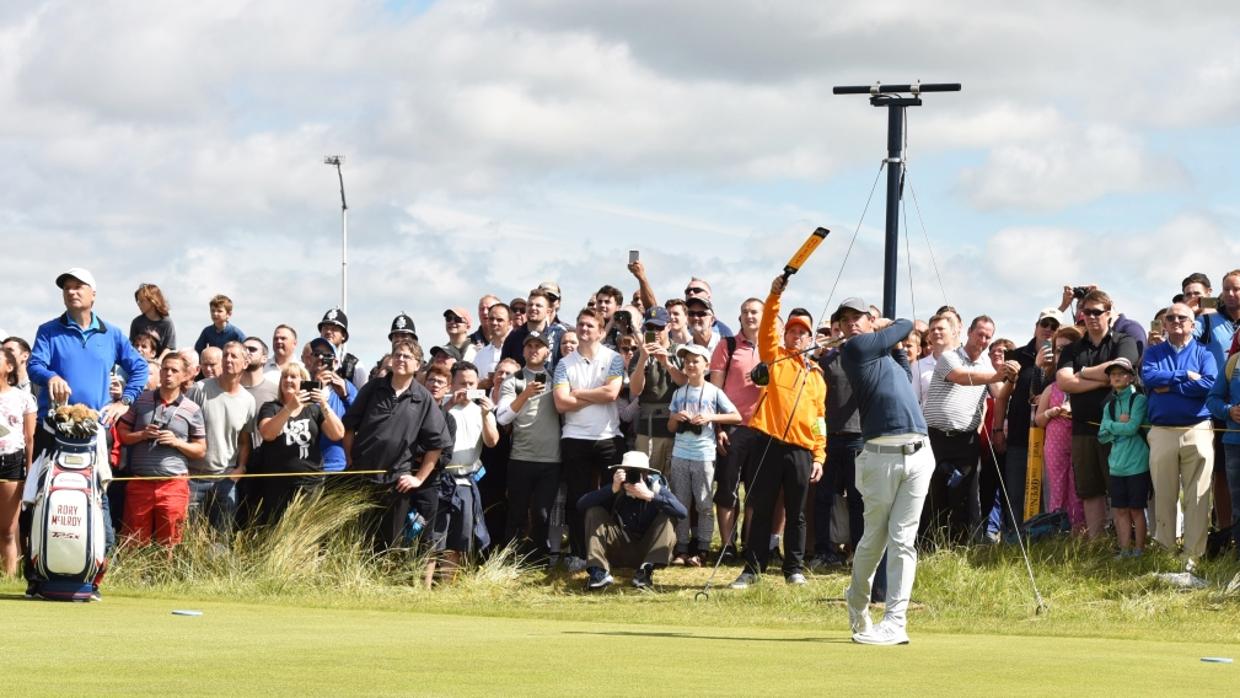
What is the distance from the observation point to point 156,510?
14.6 meters

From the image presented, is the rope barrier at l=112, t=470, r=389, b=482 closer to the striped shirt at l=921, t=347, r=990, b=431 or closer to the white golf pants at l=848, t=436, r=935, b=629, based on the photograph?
the striped shirt at l=921, t=347, r=990, b=431

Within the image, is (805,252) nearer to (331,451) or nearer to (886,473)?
(886,473)

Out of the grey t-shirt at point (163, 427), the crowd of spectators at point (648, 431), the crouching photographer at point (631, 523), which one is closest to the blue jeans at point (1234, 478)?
the crowd of spectators at point (648, 431)

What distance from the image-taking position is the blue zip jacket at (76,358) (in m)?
13.9

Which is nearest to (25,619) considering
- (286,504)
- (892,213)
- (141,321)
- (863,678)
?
(286,504)

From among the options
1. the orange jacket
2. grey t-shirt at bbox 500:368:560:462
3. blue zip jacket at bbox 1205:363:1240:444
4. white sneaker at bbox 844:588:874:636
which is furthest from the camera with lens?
white sneaker at bbox 844:588:874:636

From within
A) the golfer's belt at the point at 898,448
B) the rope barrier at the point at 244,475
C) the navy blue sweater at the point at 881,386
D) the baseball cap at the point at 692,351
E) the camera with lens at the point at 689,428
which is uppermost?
the baseball cap at the point at 692,351

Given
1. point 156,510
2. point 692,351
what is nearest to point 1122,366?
point 692,351

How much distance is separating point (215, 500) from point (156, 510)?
0.51 meters

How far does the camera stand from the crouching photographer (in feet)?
49.5

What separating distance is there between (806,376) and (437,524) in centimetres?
358

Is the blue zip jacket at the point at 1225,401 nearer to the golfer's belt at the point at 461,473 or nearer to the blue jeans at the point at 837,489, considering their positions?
the blue jeans at the point at 837,489

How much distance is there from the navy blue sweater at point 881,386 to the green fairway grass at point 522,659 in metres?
1.39

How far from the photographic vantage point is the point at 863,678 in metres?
8.41
